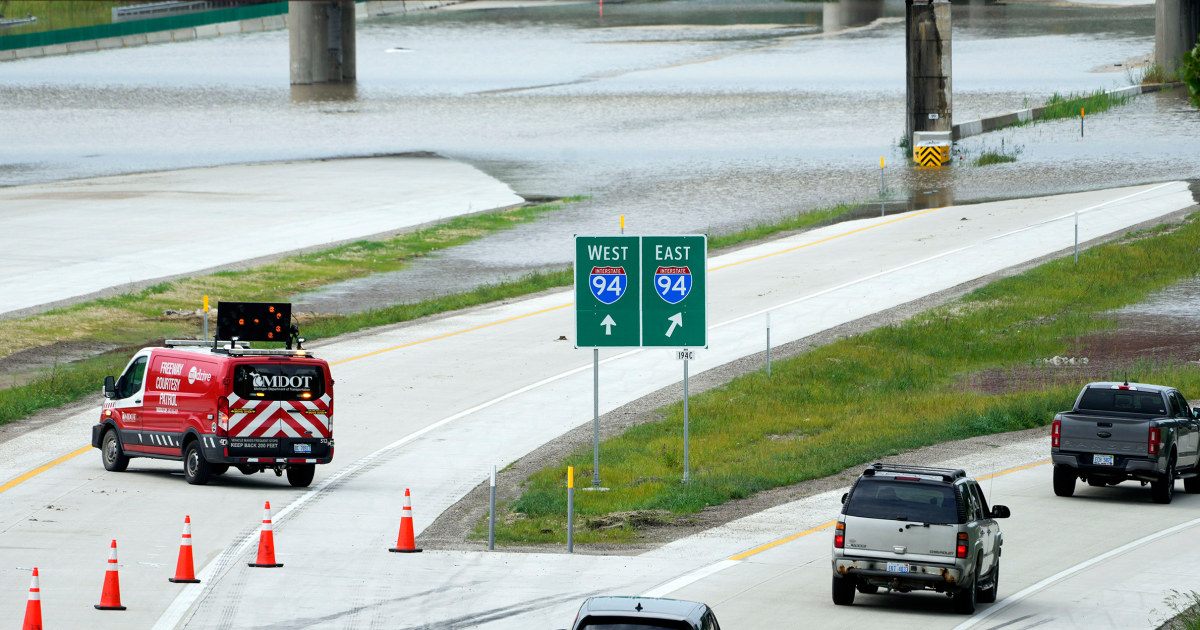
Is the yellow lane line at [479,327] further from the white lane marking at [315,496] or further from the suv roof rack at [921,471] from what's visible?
the suv roof rack at [921,471]

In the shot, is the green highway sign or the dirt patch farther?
the green highway sign

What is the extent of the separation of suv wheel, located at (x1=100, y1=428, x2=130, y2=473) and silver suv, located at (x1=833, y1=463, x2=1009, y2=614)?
46.8 ft

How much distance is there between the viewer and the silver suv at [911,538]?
17.7m

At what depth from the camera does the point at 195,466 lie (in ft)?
85.7

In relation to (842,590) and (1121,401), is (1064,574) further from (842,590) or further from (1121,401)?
(1121,401)

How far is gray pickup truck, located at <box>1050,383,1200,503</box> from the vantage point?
26.0 metres

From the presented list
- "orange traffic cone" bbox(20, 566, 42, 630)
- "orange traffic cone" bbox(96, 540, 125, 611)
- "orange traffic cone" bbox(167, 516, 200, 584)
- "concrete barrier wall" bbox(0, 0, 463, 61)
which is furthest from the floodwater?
"orange traffic cone" bbox(20, 566, 42, 630)

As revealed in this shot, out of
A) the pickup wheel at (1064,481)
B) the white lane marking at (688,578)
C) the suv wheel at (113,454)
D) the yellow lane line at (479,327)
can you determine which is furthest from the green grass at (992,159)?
the white lane marking at (688,578)

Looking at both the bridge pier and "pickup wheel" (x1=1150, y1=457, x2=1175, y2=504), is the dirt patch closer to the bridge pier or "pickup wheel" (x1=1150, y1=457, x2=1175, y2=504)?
"pickup wheel" (x1=1150, y1=457, x2=1175, y2=504)

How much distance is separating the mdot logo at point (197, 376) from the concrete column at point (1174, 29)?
289 feet

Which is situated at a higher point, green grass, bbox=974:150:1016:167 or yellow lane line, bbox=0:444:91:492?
green grass, bbox=974:150:1016:167

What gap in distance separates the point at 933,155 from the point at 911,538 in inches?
2395

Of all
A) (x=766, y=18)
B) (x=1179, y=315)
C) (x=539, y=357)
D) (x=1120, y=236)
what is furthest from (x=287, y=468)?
(x=766, y=18)

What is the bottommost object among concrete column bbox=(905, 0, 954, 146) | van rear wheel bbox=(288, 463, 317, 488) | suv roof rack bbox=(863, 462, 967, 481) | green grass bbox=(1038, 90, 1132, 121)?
van rear wheel bbox=(288, 463, 317, 488)
